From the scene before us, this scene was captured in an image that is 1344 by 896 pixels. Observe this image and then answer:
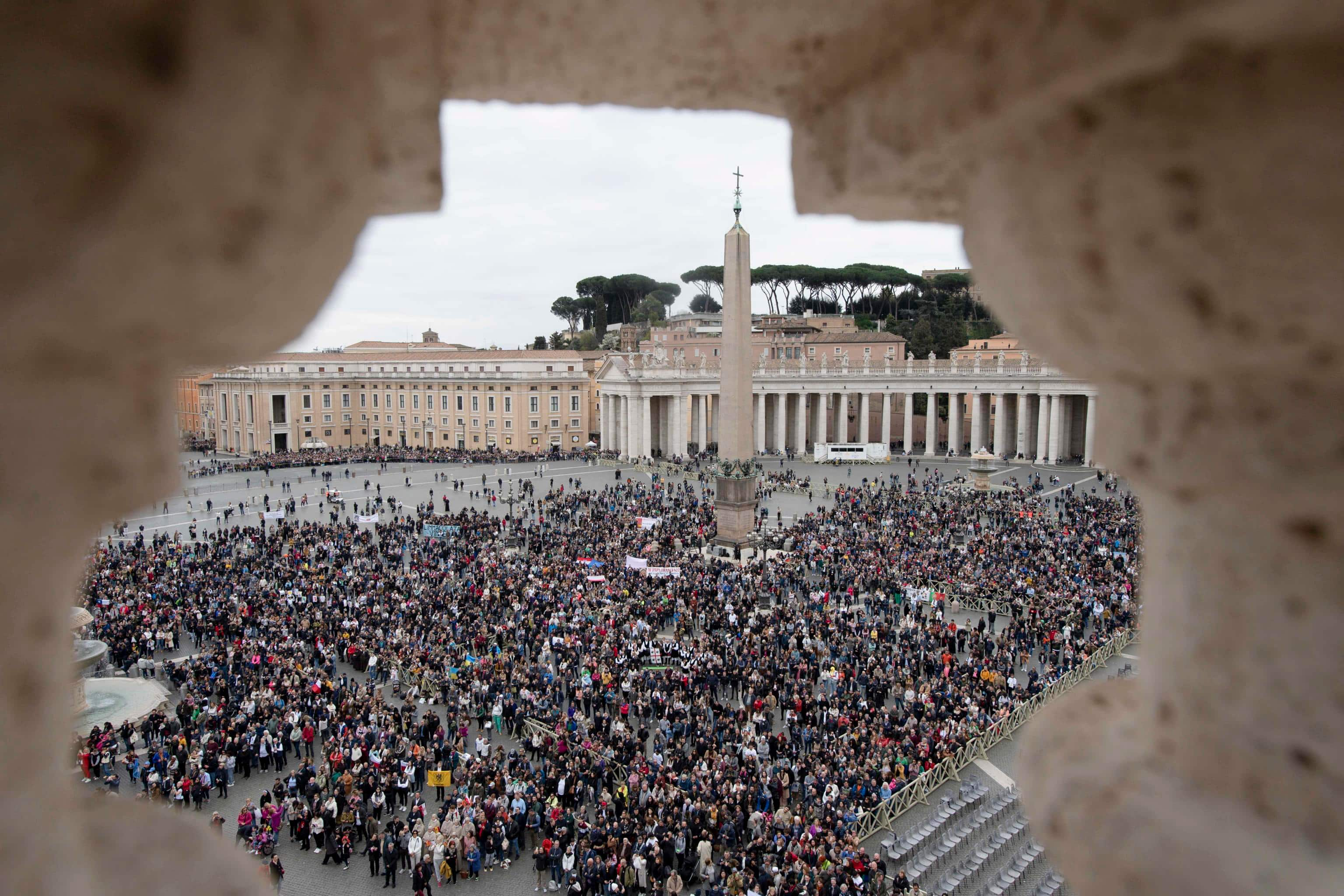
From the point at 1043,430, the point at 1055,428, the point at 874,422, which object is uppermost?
the point at 1055,428

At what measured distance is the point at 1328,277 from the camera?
3.66 ft

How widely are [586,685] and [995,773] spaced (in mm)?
7183

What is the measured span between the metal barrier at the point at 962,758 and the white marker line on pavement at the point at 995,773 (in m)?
0.11

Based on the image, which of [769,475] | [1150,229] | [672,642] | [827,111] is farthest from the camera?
[769,475]

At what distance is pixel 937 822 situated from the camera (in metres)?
Answer: 11.8

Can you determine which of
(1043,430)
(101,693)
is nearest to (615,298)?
(1043,430)

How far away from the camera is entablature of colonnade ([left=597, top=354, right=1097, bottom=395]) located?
186 feet

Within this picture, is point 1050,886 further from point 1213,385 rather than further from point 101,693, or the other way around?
point 101,693

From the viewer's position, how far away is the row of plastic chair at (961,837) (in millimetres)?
11070

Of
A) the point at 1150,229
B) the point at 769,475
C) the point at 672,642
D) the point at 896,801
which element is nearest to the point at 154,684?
the point at 672,642

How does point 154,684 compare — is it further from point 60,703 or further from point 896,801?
point 60,703

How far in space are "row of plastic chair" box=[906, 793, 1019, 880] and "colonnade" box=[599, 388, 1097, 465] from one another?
41612mm

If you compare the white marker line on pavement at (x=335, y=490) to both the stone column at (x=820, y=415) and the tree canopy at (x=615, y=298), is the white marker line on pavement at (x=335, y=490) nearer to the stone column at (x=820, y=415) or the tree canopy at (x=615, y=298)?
the stone column at (x=820, y=415)

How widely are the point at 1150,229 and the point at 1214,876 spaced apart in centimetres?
106
